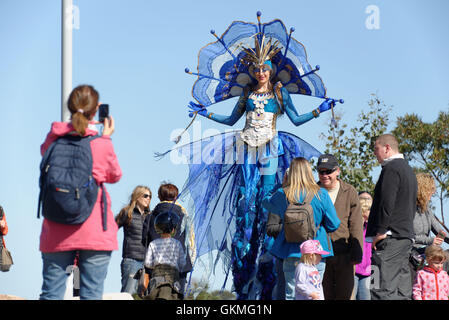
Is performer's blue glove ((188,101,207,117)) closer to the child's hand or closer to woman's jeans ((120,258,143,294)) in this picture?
woman's jeans ((120,258,143,294))

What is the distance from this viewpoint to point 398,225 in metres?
5.96

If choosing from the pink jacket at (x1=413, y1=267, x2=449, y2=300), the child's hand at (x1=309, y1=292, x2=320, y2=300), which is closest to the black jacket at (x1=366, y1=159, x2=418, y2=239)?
the child's hand at (x1=309, y1=292, x2=320, y2=300)

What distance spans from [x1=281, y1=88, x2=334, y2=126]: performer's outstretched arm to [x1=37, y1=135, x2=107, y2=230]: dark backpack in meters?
3.50

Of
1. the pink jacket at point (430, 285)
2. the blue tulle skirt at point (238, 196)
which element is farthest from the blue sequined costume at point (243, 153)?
the pink jacket at point (430, 285)

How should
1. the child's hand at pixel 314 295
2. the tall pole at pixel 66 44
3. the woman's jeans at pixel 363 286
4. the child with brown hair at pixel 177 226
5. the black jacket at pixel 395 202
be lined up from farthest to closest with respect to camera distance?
the child with brown hair at pixel 177 226
the woman's jeans at pixel 363 286
the black jacket at pixel 395 202
the child's hand at pixel 314 295
the tall pole at pixel 66 44

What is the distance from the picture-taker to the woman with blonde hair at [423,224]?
6.95 metres

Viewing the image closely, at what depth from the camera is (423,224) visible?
702 centimetres

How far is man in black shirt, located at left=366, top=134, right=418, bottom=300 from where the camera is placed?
5.91 metres

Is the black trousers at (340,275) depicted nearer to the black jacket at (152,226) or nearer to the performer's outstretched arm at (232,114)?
the black jacket at (152,226)

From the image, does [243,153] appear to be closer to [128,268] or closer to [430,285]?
[128,268]

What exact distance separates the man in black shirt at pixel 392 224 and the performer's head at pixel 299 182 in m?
0.55

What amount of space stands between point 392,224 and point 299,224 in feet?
2.65
